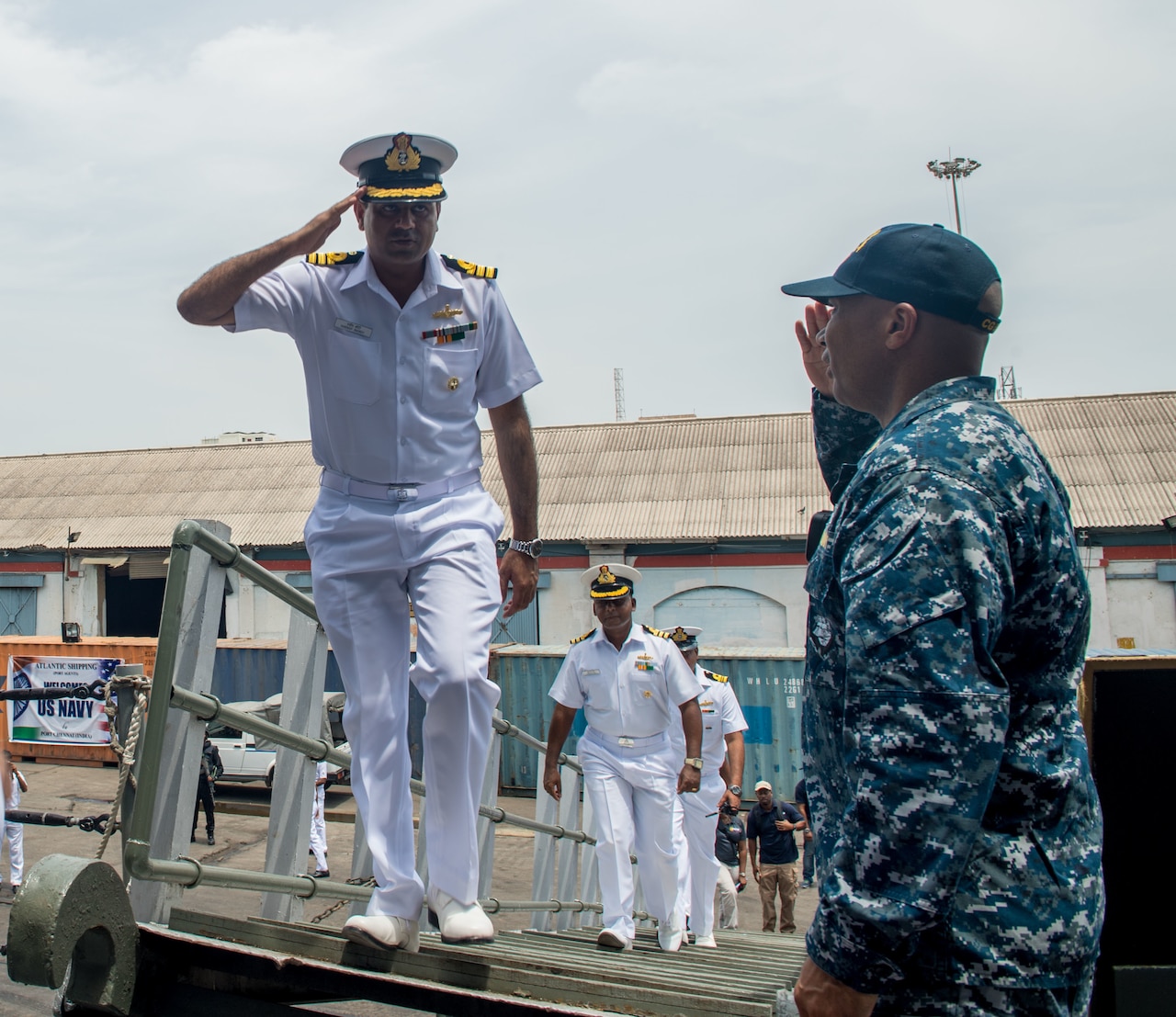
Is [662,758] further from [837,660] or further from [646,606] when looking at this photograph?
[646,606]

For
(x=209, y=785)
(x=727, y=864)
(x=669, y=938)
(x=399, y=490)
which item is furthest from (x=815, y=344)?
(x=209, y=785)

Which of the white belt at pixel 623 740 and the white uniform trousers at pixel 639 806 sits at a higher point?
the white belt at pixel 623 740

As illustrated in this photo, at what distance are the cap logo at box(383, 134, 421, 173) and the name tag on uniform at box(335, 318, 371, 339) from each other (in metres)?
0.44

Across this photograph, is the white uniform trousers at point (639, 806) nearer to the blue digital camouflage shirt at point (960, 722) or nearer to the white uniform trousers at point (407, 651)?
the white uniform trousers at point (407, 651)

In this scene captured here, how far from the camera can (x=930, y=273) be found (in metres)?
1.83

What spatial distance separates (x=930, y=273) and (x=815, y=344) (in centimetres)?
49

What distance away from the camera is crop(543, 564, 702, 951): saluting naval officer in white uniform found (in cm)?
593

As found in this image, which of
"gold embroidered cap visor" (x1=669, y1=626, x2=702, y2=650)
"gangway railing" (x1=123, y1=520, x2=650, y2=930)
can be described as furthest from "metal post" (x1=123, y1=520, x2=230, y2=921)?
"gold embroidered cap visor" (x1=669, y1=626, x2=702, y2=650)

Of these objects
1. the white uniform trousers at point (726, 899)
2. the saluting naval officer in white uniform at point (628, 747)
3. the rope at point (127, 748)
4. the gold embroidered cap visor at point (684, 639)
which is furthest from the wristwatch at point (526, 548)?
the white uniform trousers at point (726, 899)

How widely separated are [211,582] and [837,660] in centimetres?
167

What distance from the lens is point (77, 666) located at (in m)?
19.8

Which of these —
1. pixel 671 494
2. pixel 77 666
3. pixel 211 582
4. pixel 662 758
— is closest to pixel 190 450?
pixel 77 666

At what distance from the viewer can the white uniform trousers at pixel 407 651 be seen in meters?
2.86

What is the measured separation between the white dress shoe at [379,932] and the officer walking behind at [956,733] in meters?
1.22
